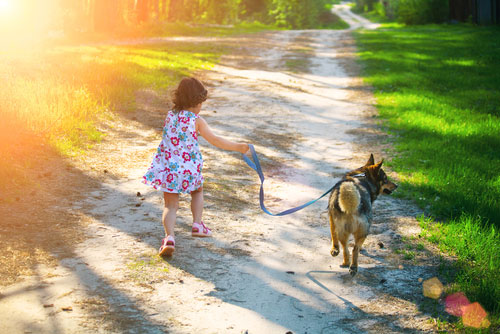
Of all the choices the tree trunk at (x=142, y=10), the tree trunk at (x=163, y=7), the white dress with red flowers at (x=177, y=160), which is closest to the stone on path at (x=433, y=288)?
the white dress with red flowers at (x=177, y=160)

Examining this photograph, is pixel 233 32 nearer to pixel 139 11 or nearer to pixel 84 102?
pixel 139 11

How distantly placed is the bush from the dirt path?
2948 cm

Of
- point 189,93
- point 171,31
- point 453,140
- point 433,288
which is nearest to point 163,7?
Answer: point 171,31

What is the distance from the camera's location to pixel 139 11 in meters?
29.1

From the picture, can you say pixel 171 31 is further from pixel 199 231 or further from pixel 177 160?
pixel 199 231

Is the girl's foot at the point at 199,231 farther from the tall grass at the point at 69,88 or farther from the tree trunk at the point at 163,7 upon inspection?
the tree trunk at the point at 163,7

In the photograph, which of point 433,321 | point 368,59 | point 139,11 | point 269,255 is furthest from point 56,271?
point 139,11

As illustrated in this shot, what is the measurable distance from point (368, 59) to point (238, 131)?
37.3ft

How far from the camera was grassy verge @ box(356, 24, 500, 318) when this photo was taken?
559 centimetres

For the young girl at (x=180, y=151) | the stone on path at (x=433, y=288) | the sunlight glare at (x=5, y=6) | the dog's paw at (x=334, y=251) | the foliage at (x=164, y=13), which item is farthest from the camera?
the sunlight glare at (x=5, y=6)

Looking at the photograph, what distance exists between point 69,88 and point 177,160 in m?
7.42

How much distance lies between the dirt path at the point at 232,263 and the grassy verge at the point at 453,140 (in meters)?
0.45

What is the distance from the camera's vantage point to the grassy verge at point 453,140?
559 centimetres

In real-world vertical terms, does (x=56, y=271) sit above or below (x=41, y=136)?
below
